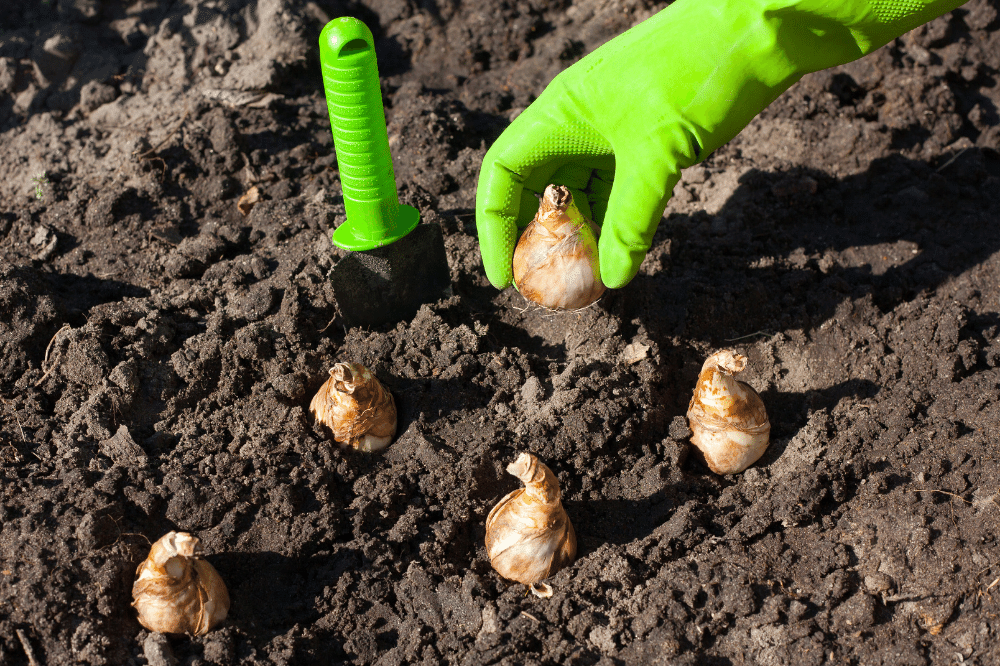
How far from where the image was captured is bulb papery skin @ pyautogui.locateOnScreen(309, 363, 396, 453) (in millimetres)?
2316

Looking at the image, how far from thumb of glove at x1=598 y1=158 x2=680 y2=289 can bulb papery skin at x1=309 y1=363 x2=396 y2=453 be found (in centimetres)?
81

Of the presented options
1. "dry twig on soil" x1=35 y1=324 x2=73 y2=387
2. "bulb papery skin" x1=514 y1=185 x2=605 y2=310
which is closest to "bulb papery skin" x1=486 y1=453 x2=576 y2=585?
"bulb papery skin" x1=514 y1=185 x2=605 y2=310

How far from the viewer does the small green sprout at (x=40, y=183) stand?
338 centimetres

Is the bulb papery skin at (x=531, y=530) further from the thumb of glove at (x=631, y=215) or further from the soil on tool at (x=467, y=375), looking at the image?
the thumb of glove at (x=631, y=215)

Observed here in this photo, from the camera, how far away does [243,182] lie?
3402 millimetres

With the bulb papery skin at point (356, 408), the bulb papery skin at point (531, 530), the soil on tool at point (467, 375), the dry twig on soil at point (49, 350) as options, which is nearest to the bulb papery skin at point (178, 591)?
the soil on tool at point (467, 375)

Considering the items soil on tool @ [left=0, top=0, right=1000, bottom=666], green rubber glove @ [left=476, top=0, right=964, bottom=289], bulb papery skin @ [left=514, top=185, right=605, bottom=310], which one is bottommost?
soil on tool @ [left=0, top=0, right=1000, bottom=666]

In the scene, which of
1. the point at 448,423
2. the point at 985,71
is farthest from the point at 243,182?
the point at 985,71

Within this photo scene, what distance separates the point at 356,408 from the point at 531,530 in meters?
0.63

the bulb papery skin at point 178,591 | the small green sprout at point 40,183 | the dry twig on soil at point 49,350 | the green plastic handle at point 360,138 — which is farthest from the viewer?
the small green sprout at point 40,183

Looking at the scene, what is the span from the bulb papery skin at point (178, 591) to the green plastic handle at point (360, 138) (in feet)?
3.56

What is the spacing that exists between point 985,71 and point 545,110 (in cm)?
254

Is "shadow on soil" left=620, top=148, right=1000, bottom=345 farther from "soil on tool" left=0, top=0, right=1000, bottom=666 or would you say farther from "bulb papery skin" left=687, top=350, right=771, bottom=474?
"bulb papery skin" left=687, top=350, right=771, bottom=474

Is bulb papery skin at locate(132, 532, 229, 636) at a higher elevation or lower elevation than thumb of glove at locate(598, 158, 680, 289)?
lower
